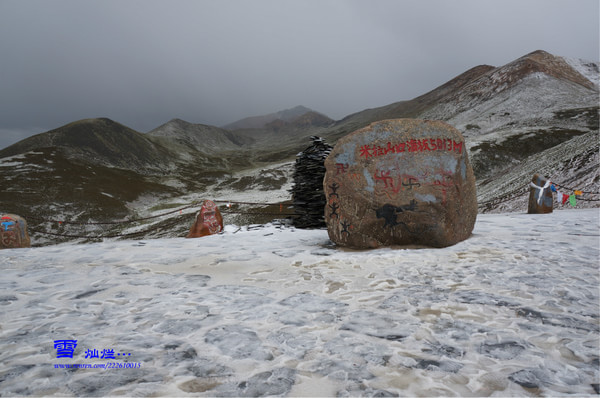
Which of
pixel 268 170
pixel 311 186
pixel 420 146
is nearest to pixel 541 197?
pixel 420 146

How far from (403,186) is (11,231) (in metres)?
14.8

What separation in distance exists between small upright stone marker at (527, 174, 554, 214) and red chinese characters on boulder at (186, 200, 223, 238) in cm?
1341

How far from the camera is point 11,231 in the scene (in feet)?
38.1

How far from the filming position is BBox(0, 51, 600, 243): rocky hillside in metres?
23.2

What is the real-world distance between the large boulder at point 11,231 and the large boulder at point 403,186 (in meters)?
12.9

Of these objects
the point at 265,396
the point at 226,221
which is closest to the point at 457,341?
Result: the point at 265,396

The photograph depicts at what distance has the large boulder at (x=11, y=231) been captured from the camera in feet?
37.7

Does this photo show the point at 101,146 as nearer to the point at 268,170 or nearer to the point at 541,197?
the point at 268,170

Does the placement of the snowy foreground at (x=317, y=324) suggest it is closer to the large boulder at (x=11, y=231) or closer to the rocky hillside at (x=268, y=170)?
the large boulder at (x=11, y=231)
